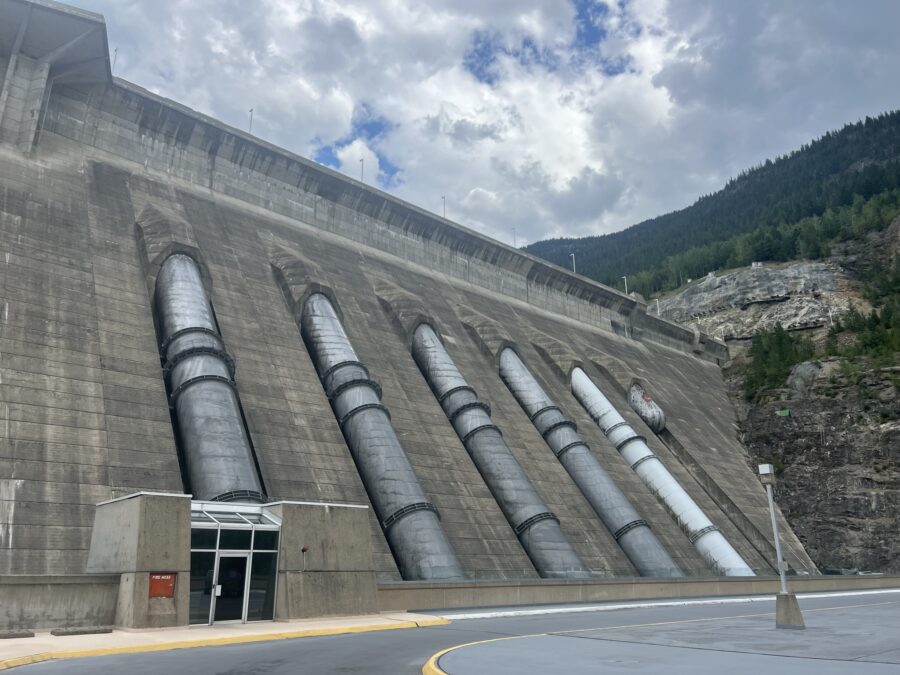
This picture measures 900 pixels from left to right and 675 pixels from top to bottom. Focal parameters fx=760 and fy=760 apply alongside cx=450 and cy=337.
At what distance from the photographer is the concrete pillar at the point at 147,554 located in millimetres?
13562

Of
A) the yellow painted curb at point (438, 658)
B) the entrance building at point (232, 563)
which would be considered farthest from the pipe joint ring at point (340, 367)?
the yellow painted curb at point (438, 658)

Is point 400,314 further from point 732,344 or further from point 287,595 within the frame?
point 732,344

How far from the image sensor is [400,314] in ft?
107

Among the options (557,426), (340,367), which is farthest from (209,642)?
(557,426)

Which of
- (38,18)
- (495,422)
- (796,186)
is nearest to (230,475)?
(495,422)

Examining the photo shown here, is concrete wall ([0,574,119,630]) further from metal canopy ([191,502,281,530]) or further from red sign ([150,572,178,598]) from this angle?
metal canopy ([191,502,281,530])

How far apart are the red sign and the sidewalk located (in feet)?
2.01

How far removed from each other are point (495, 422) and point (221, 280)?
39.0 feet

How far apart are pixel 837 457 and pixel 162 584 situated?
42.5 metres

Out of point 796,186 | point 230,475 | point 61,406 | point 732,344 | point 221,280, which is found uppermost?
point 796,186

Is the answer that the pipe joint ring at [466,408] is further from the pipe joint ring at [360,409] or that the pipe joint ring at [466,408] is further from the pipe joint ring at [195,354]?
the pipe joint ring at [195,354]

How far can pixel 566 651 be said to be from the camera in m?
10.6

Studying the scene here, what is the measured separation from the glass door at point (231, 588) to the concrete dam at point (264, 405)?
0.16ft

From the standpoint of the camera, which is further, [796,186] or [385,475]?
[796,186]
